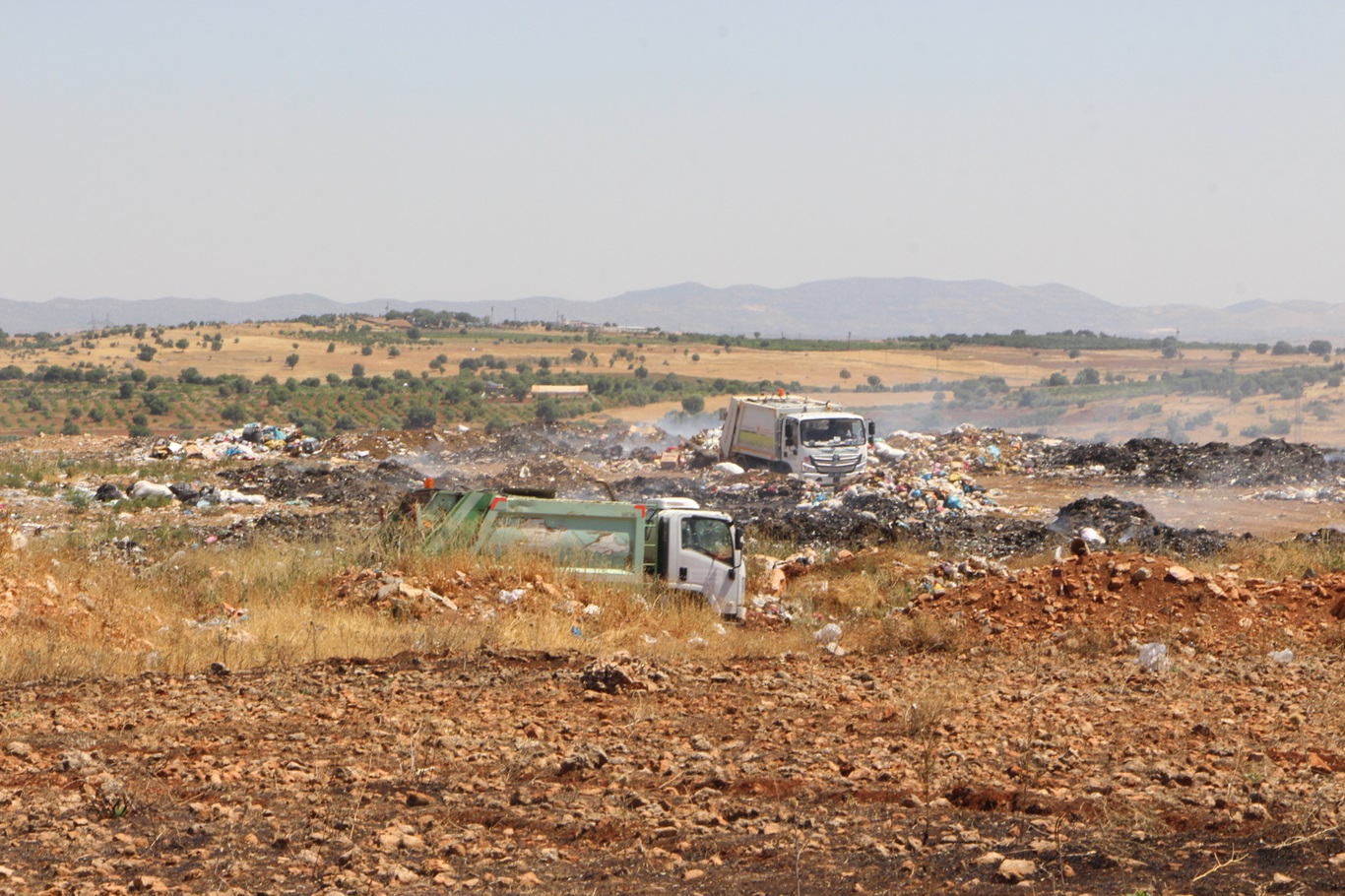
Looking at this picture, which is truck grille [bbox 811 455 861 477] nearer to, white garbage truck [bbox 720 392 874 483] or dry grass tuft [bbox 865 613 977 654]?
white garbage truck [bbox 720 392 874 483]

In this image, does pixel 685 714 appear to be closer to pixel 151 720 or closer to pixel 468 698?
pixel 468 698

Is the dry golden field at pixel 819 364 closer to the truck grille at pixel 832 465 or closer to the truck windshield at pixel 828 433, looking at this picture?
the truck windshield at pixel 828 433

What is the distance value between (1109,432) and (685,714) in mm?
47495

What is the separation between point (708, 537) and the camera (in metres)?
13.3

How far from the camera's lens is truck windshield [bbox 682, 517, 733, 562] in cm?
1317

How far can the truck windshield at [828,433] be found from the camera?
30.2 meters

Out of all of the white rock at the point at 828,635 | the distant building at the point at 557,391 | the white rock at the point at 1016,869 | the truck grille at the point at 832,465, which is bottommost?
the distant building at the point at 557,391

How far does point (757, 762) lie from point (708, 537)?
6960mm

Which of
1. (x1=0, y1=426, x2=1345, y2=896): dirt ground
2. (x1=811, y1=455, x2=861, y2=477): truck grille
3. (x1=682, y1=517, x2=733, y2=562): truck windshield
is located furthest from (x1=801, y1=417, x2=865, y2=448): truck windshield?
(x1=0, y1=426, x2=1345, y2=896): dirt ground

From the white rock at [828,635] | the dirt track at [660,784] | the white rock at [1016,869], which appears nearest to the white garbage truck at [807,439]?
the white rock at [828,635]

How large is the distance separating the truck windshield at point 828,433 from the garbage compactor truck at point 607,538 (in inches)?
670

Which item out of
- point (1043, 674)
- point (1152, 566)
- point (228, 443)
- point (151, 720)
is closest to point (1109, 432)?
point (228, 443)

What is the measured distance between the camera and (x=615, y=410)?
66.2 meters

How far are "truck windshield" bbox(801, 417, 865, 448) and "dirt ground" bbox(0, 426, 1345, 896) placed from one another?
698 inches
